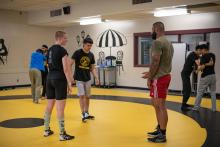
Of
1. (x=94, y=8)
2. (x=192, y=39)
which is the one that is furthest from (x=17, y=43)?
(x=192, y=39)

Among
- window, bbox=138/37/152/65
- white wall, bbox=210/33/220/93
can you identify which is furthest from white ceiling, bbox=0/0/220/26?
window, bbox=138/37/152/65

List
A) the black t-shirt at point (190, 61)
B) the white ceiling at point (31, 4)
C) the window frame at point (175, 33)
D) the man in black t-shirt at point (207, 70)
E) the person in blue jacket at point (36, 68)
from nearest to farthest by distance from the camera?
the man in black t-shirt at point (207, 70)
the black t-shirt at point (190, 61)
the person in blue jacket at point (36, 68)
the window frame at point (175, 33)
the white ceiling at point (31, 4)

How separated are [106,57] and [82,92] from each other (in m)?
6.87

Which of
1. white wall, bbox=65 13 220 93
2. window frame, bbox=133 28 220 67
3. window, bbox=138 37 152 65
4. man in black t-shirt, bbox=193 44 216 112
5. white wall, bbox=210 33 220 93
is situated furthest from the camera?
window, bbox=138 37 152 65

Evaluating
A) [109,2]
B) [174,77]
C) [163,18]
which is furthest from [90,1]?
[174,77]

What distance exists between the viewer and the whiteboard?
9.98 metres

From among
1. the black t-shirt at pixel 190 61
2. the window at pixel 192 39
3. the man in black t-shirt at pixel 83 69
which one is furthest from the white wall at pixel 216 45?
the man in black t-shirt at pixel 83 69

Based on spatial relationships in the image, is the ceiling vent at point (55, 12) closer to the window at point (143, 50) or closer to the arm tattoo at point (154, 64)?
the window at point (143, 50)

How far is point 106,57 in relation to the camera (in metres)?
12.5

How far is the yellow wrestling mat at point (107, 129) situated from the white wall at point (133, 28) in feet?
13.1

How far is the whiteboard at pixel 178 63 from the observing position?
9977 mm

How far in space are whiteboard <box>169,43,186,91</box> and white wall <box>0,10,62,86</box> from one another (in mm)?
6789

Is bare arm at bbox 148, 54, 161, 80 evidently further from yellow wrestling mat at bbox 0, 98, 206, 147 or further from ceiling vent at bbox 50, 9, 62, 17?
ceiling vent at bbox 50, 9, 62, 17

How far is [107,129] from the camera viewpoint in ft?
17.1
